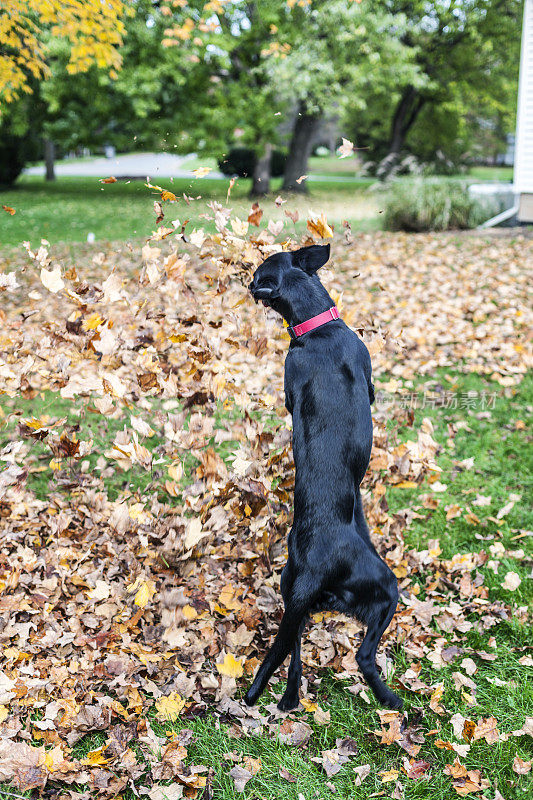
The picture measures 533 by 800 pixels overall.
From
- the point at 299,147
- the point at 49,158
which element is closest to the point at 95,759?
the point at 299,147

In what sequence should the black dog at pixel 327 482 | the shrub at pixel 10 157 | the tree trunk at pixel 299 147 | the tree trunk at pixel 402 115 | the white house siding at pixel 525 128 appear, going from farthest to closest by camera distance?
the tree trunk at pixel 402 115 < the shrub at pixel 10 157 < the tree trunk at pixel 299 147 < the white house siding at pixel 525 128 < the black dog at pixel 327 482

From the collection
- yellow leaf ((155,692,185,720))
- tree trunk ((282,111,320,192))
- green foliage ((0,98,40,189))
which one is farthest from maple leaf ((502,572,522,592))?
green foliage ((0,98,40,189))

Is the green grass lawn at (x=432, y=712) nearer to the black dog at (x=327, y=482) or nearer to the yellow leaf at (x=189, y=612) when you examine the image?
the black dog at (x=327, y=482)

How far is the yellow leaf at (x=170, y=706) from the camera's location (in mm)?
2834

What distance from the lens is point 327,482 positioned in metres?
2.49

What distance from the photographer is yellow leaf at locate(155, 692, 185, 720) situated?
2834mm

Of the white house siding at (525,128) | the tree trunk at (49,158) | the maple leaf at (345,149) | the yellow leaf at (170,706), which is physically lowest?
the yellow leaf at (170,706)

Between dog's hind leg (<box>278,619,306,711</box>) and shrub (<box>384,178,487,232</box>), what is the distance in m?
12.7

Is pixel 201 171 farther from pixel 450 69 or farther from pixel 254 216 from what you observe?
pixel 450 69

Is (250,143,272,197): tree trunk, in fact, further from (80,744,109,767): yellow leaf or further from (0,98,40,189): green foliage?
A: (80,744,109,767): yellow leaf

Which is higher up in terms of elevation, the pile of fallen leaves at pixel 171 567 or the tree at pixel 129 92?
the tree at pixel 129 92

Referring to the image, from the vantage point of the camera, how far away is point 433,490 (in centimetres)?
459

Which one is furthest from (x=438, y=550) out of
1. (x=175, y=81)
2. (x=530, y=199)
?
(x=175, y=81)

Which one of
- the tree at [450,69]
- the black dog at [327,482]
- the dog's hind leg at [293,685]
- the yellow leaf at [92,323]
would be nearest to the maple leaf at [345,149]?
the black dog at [327,482]
